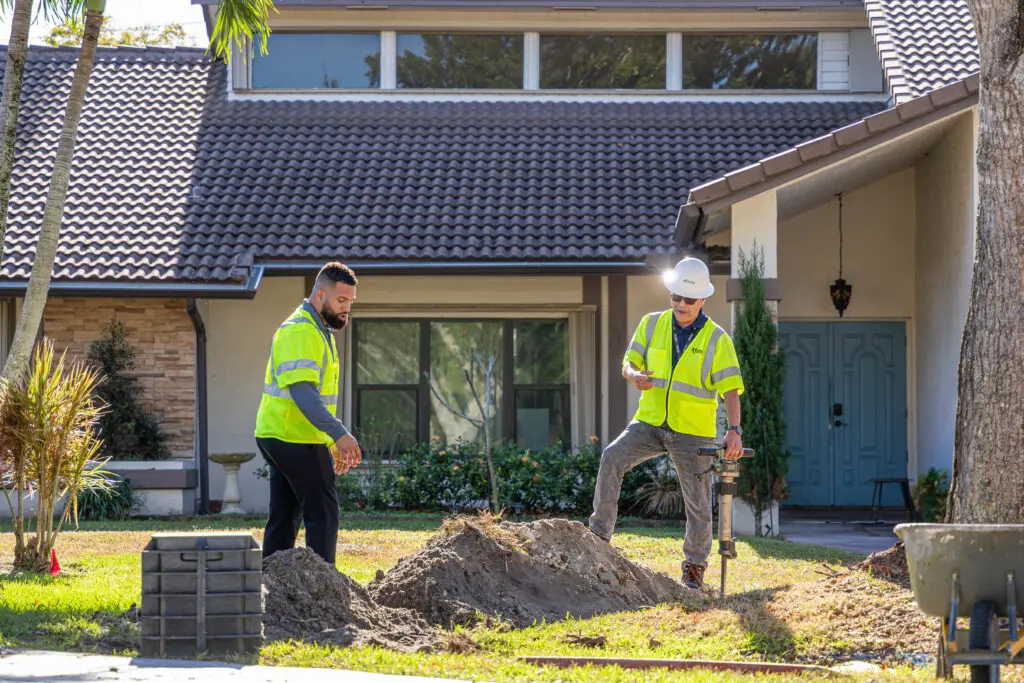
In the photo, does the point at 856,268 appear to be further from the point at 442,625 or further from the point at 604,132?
the point at 442,625

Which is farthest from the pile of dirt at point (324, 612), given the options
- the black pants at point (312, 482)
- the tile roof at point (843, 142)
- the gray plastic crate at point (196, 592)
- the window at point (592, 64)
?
the window at point (592, 64)

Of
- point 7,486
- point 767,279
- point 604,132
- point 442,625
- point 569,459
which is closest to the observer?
point 442,625

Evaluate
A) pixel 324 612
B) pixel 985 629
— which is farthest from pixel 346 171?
pixel 985 629

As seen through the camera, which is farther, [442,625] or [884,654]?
[442,625]

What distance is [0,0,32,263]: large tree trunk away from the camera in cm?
1127

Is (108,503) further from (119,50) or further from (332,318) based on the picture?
(332,318)

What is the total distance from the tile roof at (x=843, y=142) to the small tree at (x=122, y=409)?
6.72 meters

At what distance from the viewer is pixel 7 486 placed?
34.4 ft

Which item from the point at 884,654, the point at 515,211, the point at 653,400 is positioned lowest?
the point at 884,654

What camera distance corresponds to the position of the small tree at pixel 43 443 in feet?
32.1

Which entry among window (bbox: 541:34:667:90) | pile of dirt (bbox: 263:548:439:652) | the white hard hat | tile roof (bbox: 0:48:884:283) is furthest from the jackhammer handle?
window (bbox: 541:34:667:90)

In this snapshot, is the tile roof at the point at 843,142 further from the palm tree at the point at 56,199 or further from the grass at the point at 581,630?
the palm tree at the point at 56,199

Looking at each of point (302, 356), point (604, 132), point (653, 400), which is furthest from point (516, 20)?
point (302, 356)

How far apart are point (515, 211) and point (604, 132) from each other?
7.66ft
